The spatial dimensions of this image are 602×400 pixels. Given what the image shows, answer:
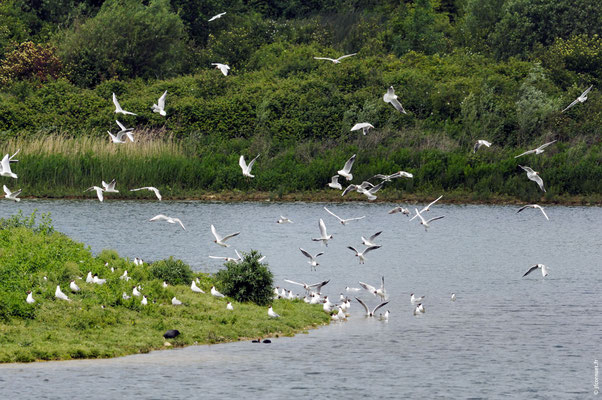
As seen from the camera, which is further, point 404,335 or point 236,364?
point 404,335

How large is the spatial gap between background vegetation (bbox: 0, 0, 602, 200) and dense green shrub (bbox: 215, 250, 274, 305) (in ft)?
85.4

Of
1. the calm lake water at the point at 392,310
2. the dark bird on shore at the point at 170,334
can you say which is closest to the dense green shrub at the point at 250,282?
the calm lake water at the point at 392,310

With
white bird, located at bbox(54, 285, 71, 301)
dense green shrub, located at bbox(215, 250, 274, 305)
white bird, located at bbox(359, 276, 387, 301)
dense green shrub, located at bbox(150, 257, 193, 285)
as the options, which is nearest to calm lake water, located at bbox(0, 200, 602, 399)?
white bird, located at bbox(359, 276, 387, 301)

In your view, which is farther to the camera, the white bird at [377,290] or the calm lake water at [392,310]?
the white bird at [377,290]

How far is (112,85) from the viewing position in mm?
58719

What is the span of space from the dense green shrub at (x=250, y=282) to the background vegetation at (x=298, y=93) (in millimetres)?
26025

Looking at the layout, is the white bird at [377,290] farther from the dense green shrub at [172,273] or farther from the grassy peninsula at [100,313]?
the dense green shrub at [172,273]

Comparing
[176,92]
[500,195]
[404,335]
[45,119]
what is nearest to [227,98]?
[176,92]

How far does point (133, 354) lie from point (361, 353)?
4.38 metres

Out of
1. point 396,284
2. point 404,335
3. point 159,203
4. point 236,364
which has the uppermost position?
point 236,364

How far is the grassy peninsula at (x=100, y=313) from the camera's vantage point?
765 inches

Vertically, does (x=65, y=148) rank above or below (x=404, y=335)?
below

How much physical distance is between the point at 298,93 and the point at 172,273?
32.5 meters

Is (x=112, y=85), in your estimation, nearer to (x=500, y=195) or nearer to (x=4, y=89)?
(x=4, y=89)
